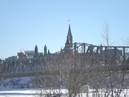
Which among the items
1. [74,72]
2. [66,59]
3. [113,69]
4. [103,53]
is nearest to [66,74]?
[74,72]

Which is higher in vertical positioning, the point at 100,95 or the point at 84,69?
the point at 84,69

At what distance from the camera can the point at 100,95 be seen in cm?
2303

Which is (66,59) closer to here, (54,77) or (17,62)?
(54,77)

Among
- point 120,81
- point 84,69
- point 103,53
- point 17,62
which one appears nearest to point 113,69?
point 120,81

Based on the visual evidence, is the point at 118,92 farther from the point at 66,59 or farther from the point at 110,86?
the point at 66,59

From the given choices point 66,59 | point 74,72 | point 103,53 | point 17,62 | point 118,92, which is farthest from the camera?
point 17,62

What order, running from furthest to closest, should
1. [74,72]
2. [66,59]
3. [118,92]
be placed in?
[66,59] < [118,92] < [74,72]

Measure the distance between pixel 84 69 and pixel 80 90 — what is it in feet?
3.87

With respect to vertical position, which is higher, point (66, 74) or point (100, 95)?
point (66, 74)

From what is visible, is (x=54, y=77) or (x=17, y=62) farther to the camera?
(x=17, y=62)

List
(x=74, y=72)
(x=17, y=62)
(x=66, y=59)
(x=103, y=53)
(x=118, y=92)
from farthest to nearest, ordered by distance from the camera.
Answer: (x=17, y=62) < (x=103, y=53) < (x=66, y=59) < (x=118, y=92) < (x=74, y=72)

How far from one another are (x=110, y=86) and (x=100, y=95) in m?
1.21

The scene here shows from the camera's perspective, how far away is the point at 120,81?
22.5 meters

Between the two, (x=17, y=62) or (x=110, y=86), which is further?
(x=17, y=62)
